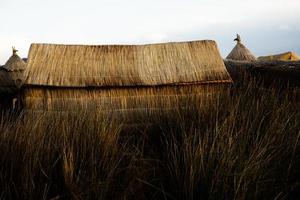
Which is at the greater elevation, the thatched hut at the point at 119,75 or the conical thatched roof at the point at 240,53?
the conical thatched roof at the point at 240,53

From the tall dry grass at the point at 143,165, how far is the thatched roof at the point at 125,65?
7.45 metres

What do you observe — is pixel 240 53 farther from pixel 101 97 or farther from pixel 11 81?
pixel 101 97

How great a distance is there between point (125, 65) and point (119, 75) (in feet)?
1.76

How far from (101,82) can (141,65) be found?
4.49 feet

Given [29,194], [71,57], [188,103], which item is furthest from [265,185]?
[71,57]

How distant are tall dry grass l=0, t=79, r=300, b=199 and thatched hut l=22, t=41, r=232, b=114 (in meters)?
7.06

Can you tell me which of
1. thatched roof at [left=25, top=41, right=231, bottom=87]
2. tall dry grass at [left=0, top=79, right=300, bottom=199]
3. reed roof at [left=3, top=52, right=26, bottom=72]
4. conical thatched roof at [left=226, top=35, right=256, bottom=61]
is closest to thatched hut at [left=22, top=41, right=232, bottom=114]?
thatched roof at [left=25, top=41, right=231, bottom=87]

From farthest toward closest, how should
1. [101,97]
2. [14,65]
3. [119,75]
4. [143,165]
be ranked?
[14,65] → [119,75] → [101,97] → [143,165]

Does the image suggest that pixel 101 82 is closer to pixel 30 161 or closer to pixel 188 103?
pixel 188 103

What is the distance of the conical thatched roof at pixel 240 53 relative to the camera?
904 inches

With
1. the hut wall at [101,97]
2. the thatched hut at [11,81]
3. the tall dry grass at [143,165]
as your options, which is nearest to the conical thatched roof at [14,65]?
the thatched hut at [11,81]

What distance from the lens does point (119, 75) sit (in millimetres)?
12656

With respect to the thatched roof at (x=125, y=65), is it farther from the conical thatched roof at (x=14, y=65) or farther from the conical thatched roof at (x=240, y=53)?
the conical thatched roof at (x=14, y=65)

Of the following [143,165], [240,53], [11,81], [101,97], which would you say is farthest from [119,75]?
[240,53]
